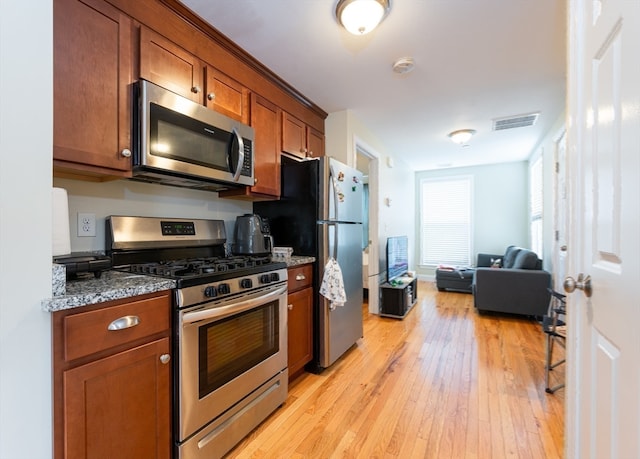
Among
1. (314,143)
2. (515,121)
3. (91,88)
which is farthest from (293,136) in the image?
(515,121)

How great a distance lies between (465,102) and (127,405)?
3590 mm

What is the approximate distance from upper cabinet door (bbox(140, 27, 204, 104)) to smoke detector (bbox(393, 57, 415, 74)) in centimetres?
145

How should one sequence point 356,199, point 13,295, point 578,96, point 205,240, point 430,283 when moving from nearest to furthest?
point 13,295, point 578,96, point 205,240, point 356,199, point 430,283

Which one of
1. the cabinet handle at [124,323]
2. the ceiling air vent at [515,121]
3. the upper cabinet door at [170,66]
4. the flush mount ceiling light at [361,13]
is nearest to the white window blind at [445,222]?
the ceiling air vent at [515,121]

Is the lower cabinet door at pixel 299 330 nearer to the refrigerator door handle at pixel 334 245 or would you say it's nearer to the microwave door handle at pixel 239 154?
the refrigerator door handle at pixel 334 245

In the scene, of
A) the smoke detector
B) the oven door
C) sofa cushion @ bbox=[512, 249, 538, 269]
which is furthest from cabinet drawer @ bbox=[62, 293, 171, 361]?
sofa cushion @ bbox=[512, 249, 538, 269]

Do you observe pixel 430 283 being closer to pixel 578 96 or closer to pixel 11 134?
pixel 578 96

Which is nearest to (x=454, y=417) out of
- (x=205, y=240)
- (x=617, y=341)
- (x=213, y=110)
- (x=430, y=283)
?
(x=617, y=341)

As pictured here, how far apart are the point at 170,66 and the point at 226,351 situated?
62.9 inches

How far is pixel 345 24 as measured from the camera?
1718 mm

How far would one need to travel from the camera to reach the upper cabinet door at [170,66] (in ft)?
4.91

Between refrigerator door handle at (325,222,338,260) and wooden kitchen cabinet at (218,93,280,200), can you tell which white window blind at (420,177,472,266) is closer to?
refrigerator door handle at (325,222,338,260)

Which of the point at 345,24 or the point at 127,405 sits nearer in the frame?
the point at 127,405

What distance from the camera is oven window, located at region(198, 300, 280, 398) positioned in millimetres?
1404
